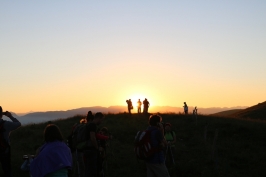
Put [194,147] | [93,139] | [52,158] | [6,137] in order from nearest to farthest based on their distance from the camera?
1. [52,158]
2. [93,139]
3. [6,137]
4. [194,147]

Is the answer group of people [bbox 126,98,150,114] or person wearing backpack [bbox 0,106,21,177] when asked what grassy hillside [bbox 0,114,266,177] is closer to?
group of people [bbox 126,98,150,114]

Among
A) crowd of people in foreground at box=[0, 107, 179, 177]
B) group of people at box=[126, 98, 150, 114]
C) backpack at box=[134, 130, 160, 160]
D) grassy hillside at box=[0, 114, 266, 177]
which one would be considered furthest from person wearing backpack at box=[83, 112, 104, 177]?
group of people at box=[126, 98, 150, 114]

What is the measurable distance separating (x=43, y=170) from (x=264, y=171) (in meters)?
12.1

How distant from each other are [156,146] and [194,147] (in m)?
13.1

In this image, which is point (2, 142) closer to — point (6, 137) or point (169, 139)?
point (6, 137)

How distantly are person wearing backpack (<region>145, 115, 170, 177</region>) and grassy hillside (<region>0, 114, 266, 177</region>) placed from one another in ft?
16.7

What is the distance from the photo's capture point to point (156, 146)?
824 centimetres

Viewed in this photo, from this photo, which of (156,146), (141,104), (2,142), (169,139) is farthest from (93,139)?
(141,104)

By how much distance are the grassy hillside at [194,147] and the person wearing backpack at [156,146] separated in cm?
508

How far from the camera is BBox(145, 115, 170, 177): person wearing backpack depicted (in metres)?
8.24

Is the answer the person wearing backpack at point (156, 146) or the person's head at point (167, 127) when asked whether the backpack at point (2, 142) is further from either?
the person's head at point (167, 127)

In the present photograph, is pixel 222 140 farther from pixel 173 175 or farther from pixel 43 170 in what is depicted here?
pixel 43 170

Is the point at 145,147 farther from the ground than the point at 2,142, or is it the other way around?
the point at 2,142

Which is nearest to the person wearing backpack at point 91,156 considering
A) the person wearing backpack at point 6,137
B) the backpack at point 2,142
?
the person wearing backpack at point 6,137
